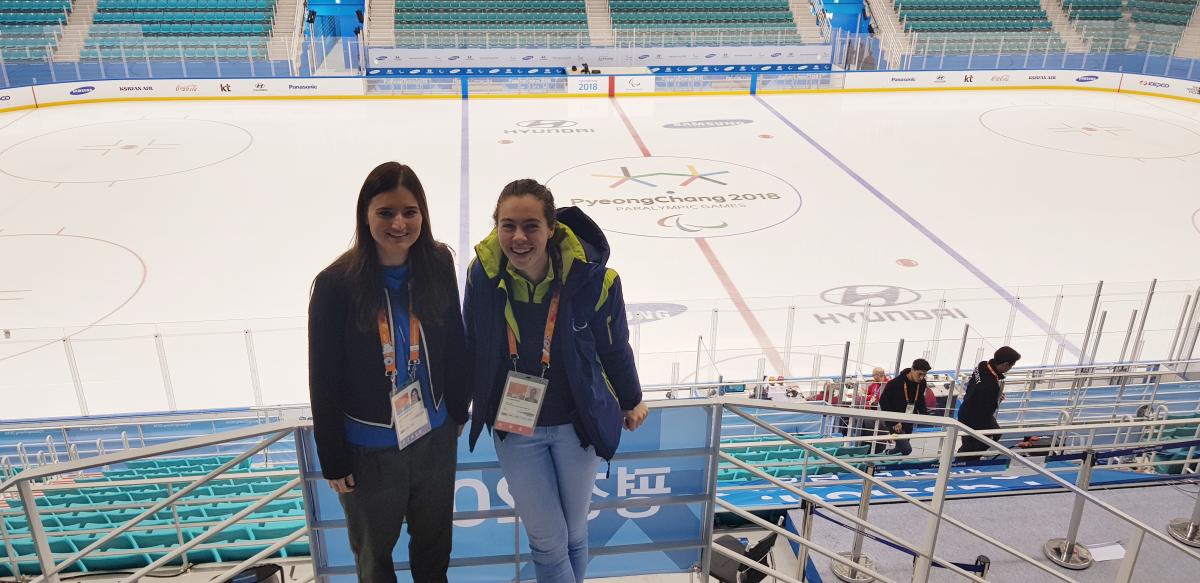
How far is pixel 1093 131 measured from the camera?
1534cm

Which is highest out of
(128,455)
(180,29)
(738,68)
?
(128,455)

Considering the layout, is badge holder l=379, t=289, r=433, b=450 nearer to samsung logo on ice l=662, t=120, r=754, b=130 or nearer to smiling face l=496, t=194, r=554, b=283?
smiling face l=496, t=194, r=554, b=283

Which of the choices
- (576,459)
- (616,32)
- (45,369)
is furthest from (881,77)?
(576,459)

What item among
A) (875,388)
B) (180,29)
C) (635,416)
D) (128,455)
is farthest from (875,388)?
(180,29)

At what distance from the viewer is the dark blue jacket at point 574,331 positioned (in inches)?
87.4

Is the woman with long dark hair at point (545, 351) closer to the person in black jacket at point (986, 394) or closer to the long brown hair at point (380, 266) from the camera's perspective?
the long brown hair at point (380, 266)

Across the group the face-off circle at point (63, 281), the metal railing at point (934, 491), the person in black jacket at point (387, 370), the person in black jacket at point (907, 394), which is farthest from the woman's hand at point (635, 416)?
the face-off circle at point (63, 281)

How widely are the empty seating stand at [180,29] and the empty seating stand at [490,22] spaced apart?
3319 mm

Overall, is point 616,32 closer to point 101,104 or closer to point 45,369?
point 101,104

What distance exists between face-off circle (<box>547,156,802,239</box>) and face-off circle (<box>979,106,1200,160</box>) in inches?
231

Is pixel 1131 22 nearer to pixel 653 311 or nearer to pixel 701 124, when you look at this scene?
pixel 701 124

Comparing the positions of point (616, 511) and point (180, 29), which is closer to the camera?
point (616, 511)

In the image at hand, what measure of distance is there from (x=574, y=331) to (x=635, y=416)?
321 millimetres

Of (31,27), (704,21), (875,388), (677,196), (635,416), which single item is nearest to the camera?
(635,416)
